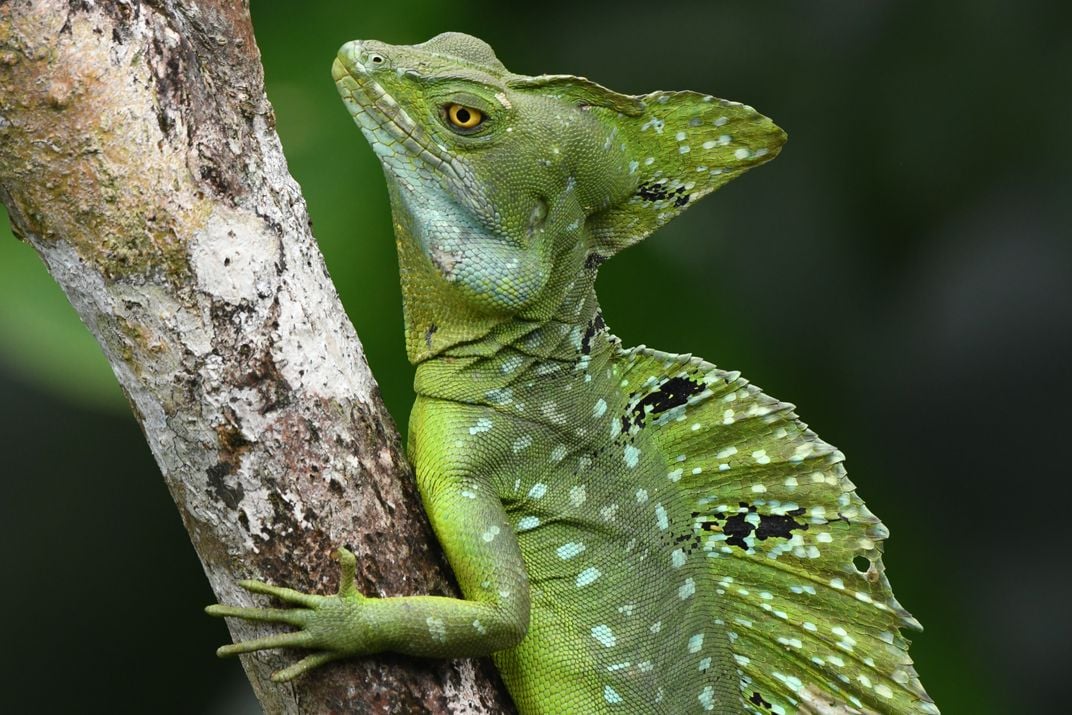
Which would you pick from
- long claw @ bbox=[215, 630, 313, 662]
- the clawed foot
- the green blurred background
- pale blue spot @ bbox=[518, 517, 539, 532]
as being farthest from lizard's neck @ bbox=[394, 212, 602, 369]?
the green blurred background

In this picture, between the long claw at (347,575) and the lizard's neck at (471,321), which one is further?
the lizard's neck at (471,321)

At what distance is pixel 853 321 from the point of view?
429cm

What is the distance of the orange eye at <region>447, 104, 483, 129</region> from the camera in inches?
102

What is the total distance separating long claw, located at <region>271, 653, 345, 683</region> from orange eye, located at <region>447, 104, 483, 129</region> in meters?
1.28

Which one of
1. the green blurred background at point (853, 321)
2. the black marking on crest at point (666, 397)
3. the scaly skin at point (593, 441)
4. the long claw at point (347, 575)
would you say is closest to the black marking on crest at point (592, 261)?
the scaly skin at point (593, 441)

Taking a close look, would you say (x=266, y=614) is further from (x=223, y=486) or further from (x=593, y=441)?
(x=593, y=441)

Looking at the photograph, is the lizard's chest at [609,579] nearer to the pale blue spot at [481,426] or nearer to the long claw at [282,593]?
the pale blue spot at [481,426]

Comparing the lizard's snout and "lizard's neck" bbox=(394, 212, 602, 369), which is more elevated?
the lizard's snout

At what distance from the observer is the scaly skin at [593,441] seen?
2.59 m

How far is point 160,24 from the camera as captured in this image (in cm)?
209

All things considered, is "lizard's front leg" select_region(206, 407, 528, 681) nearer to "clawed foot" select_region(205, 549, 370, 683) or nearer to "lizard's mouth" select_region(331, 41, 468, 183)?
"clawed foot" select_region(205, 549, 370, 683)

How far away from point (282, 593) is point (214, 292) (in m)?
0.63

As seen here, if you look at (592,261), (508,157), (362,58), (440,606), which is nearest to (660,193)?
(592,261)

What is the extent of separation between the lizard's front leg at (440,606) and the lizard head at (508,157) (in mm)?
469
